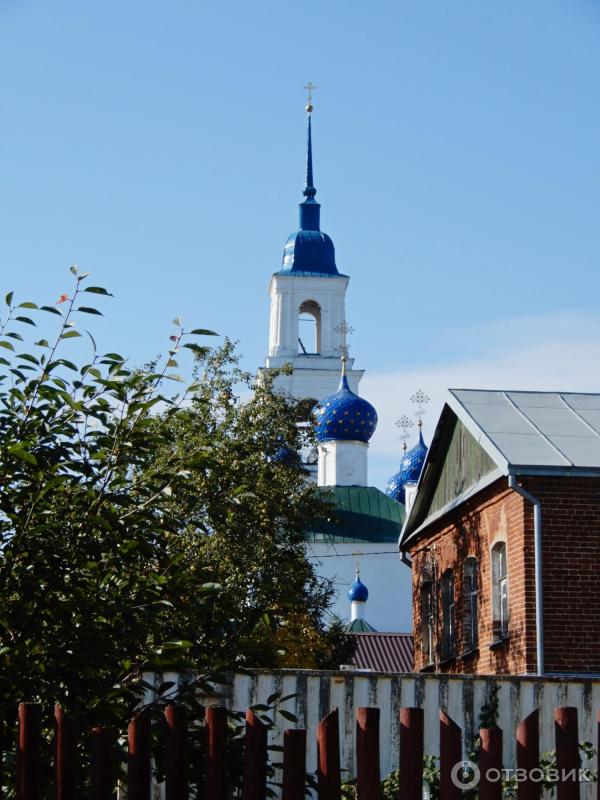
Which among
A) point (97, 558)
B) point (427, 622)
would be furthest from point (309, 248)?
point (97, 558)

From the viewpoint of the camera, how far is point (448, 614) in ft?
67.8

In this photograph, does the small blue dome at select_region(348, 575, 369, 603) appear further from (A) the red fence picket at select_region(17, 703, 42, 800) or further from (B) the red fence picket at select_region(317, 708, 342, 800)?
(B) the red fence picket at select_region(317, 708, 342, 800)

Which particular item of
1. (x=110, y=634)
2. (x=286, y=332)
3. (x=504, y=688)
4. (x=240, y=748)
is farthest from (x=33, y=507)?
(x=286, y=332)

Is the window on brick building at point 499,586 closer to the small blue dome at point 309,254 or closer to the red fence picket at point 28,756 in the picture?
the red fence picket at point 28,756

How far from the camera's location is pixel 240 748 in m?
5.26

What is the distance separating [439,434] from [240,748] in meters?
15.7

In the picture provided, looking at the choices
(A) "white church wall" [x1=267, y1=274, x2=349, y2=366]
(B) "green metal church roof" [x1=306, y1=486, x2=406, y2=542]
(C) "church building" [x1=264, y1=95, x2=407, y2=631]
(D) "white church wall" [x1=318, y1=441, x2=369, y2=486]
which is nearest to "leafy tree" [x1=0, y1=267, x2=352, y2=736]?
(C) "church building" [x1=264, y1=95, x2=407, y2=631]

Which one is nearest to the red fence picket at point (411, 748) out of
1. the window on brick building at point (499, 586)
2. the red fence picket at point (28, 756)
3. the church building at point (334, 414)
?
the red fence picket at point (28, 756)

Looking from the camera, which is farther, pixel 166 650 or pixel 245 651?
pixel 245 651

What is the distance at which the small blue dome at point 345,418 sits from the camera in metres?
48.6

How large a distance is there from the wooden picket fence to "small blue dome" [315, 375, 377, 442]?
43.7 metres

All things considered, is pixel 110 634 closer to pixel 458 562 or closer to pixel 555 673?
pixel 555 673

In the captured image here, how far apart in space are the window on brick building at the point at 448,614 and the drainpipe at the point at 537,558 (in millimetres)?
4315

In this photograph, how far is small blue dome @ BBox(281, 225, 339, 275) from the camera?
55.2 m
